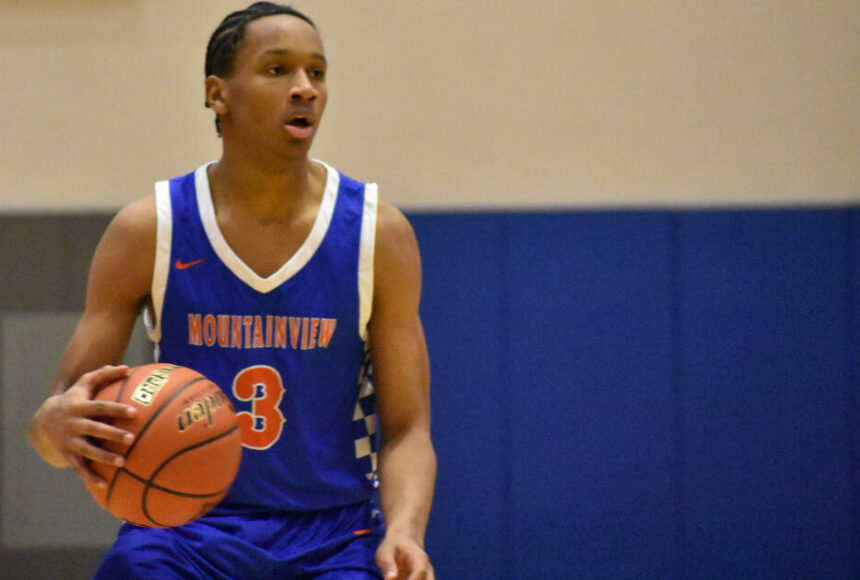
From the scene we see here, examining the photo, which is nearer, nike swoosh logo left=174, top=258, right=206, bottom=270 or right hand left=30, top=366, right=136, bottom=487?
right hand left=30, top=366, right=136, bottom=487

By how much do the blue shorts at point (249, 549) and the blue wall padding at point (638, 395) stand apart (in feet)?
3.88

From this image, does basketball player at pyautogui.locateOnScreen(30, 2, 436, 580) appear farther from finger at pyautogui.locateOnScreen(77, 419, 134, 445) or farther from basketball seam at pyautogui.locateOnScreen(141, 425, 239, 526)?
finger at pyautogui.locateOnScreen(77, 419, 134, 445)

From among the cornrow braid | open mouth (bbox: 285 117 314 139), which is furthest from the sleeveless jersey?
the cornrow braid

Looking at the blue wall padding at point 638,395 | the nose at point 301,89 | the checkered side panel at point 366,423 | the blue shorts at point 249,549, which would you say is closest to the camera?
the blue shorts at point 249,549

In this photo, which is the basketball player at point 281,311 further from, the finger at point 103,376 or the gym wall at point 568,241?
the gym wall at point 568,241

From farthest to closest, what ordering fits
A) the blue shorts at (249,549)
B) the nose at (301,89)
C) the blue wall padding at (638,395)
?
1. the blue wall padding at (638,395)
2. the nose at (301,89)
3. the blue shorts at (249,549)

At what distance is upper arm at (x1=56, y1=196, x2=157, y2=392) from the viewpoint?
77.5 inches

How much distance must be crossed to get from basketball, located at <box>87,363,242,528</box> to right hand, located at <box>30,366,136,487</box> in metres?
0.02

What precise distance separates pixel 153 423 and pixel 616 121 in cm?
196

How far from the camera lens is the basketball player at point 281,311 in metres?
1.98

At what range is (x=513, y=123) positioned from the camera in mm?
3174

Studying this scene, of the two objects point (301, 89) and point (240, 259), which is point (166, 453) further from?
point (301, 89)

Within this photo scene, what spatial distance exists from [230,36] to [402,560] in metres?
1.08

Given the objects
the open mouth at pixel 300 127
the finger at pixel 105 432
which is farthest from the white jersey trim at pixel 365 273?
the finger at pixel 105 432
